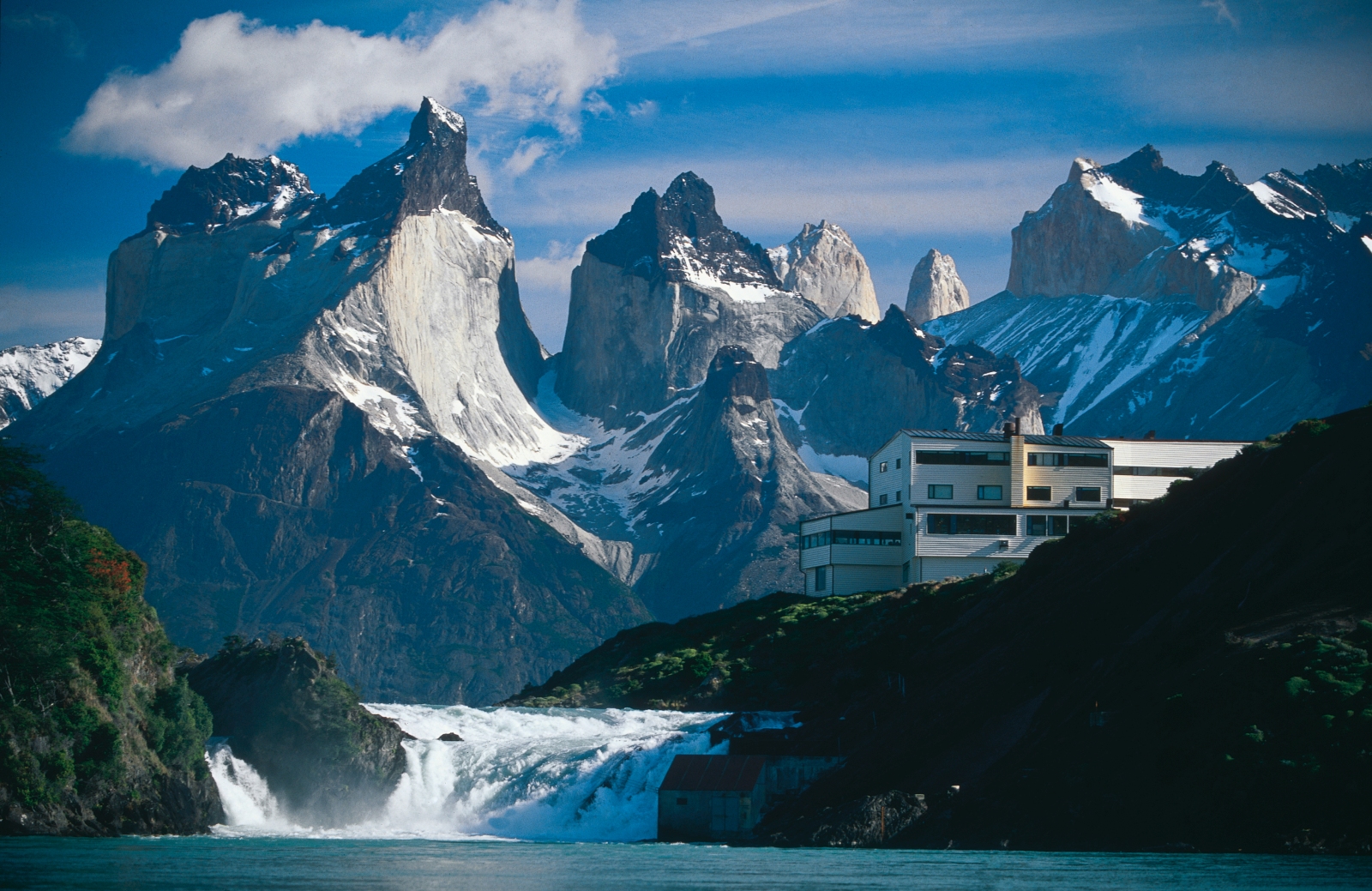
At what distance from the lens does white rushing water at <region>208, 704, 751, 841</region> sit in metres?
98.2

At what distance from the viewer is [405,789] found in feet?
345

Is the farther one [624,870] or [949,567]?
[949,567]

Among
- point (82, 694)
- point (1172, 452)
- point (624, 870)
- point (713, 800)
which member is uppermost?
point (1172, 452)

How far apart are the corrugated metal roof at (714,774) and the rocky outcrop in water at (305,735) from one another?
20.8 metres

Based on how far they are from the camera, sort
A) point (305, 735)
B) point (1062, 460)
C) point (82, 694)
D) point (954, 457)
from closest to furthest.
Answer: point (82, 694), point (305, 735), point (954, 457), point (1062, 460)

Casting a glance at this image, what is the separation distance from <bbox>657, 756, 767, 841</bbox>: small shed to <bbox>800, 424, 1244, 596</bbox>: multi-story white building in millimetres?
45517

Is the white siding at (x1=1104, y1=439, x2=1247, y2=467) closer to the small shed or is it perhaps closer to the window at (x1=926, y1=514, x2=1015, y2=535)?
the window at (x1=926, y1=514, x2=1015, y2=535)

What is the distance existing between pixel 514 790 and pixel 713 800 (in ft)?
53.1

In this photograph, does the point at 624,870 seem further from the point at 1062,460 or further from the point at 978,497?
the point at 1062,460

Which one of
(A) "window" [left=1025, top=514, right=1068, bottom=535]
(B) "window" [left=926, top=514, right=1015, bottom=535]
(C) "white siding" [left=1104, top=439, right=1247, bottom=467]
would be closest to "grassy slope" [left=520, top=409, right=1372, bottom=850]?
(B) "window" [left=926, top=514, right=1015, bottom=535]


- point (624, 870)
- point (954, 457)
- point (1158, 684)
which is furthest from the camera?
point (954, 457)

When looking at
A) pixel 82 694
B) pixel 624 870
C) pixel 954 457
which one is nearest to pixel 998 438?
pixel 954 457

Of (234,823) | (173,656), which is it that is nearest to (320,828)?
(234,823)

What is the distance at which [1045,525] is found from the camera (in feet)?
442
